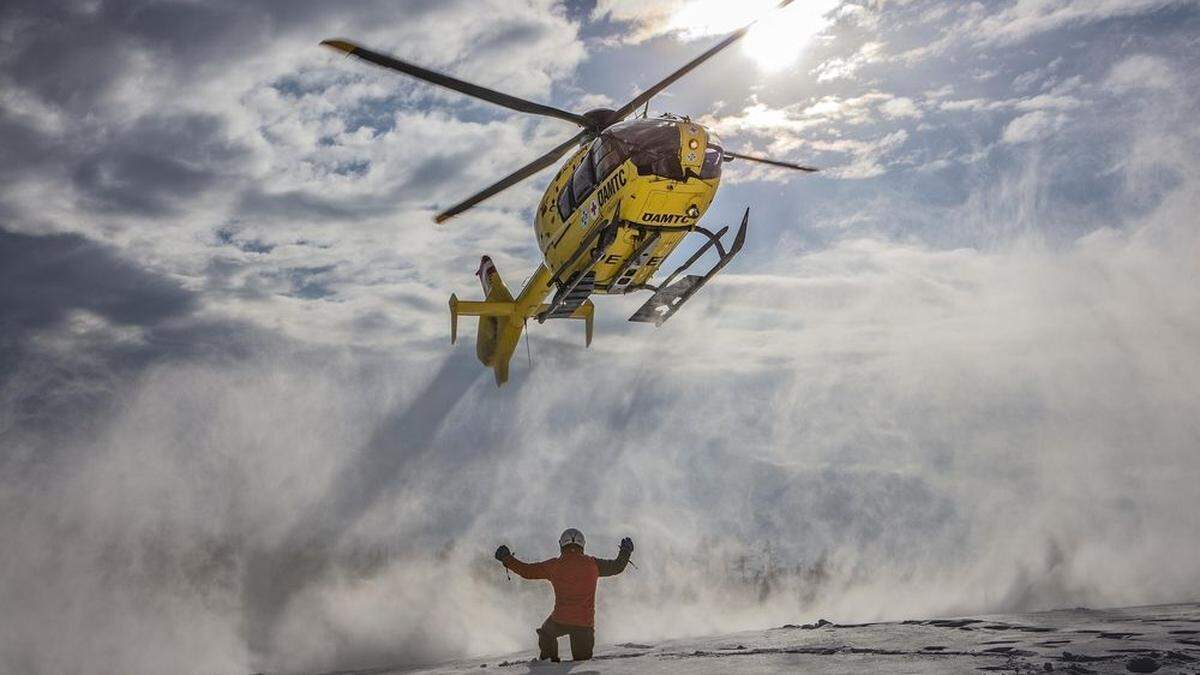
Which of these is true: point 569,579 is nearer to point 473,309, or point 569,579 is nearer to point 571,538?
point 571,538

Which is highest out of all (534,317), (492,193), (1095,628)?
(492,193)

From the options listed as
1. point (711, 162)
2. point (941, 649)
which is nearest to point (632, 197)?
point (711, 162)

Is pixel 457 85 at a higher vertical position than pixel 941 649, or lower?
higher

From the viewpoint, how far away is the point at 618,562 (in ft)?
36.6

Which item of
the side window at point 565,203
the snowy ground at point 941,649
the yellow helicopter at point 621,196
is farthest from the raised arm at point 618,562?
the side window at point 565,203

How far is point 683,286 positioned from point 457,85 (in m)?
7.25

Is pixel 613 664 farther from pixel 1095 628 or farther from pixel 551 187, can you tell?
pixel 551 187

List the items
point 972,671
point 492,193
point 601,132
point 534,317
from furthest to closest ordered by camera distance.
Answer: point 534,317
point 492,193
point 601,132
point 972,671

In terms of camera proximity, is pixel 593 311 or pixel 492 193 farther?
pixel 593 311

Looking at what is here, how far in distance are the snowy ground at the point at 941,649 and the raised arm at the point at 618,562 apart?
3.69ft

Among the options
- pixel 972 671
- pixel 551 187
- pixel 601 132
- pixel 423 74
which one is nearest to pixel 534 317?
pixel 551 187

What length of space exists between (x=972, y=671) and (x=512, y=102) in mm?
14836

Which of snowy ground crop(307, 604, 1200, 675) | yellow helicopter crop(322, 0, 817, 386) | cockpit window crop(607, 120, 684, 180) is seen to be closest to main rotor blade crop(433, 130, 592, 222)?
yellow helicopter crop(322, 0, 817, 386)

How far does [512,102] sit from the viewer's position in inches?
734
